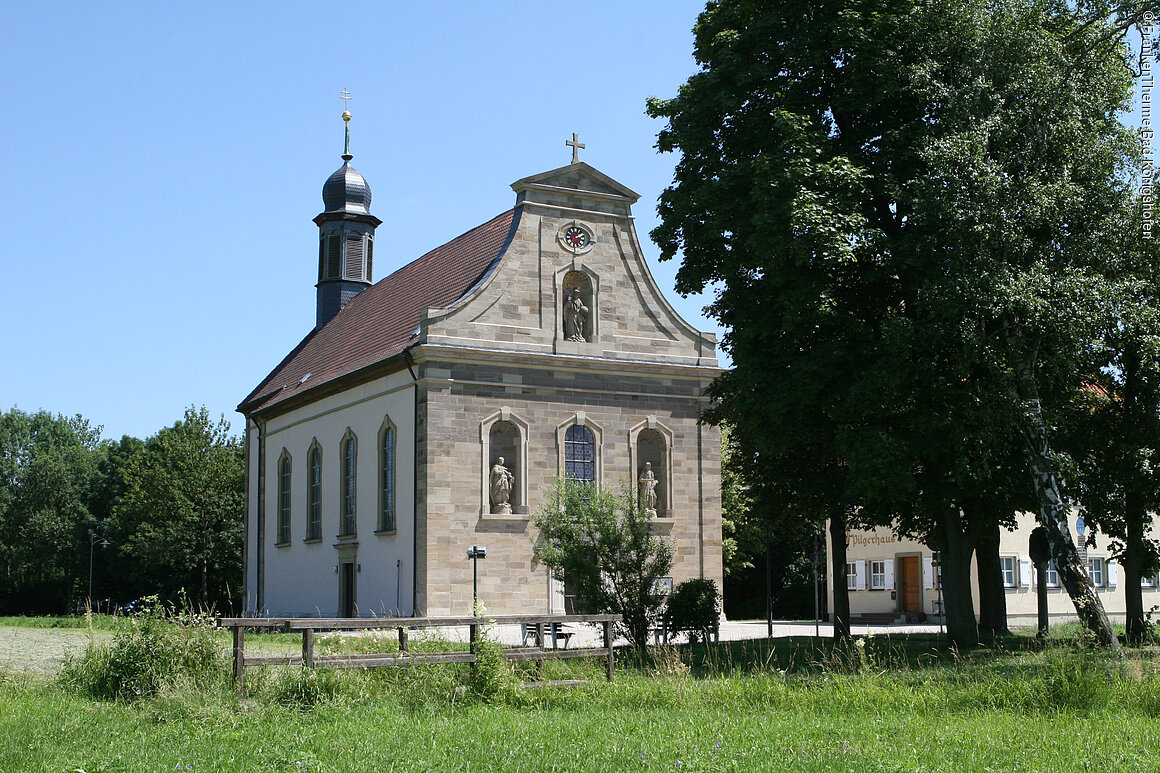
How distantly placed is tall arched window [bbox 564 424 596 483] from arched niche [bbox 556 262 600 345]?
2.56m

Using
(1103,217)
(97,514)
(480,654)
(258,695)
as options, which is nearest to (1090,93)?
(1103,217)

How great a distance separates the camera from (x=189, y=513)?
58.2m

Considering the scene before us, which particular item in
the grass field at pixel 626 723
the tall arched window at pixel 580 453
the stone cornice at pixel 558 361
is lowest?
the grass field at pixel 626 723

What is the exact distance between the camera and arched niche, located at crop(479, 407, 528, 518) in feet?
106

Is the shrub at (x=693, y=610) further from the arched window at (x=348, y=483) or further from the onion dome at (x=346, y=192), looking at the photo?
the onion dome at (x=346, y=192)

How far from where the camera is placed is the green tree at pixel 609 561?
21.8 meters

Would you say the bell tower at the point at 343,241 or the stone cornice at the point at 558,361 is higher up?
the bell tower at the point at 343,241

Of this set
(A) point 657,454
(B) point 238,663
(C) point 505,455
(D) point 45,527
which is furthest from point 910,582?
(D) point 45,527

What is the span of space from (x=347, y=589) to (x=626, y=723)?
25.7 m

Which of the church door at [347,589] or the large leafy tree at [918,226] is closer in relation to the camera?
the large leafy tree at [918,226]

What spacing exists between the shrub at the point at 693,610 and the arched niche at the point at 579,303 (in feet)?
39.7

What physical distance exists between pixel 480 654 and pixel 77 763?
4.97m

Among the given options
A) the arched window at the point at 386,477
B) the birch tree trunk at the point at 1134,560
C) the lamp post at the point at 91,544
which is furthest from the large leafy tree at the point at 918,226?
the lamp post at the point at 91,544

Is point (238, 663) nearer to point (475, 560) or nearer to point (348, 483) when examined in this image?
point (475, 560)
